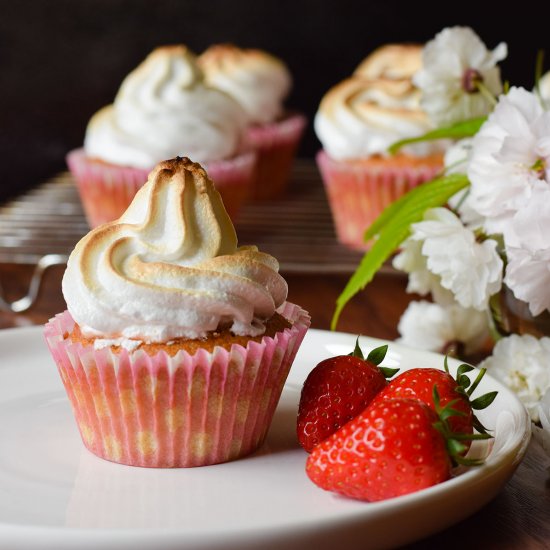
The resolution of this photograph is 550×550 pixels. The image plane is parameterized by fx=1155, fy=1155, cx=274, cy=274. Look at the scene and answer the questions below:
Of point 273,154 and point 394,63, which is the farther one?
point 273,154

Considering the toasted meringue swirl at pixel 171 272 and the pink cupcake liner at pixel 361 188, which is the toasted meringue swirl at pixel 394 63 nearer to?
the pink cupcake liner at pixel 361 188

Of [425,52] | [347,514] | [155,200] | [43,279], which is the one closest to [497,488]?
[347,514]

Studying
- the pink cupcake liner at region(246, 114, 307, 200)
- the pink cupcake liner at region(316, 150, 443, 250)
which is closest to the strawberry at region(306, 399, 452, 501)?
the pink cupcake liner at region(316, 150, 443, 250)

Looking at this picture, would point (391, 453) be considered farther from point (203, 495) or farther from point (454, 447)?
point (203, 495)

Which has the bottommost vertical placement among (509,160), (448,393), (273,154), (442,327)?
(273,154)

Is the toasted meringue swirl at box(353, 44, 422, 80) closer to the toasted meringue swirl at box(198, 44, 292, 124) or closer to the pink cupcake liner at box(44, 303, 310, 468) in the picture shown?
the toasted meringue swirl at box(198, 44, 292, 124)

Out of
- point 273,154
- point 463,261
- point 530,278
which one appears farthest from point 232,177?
point 530,278
